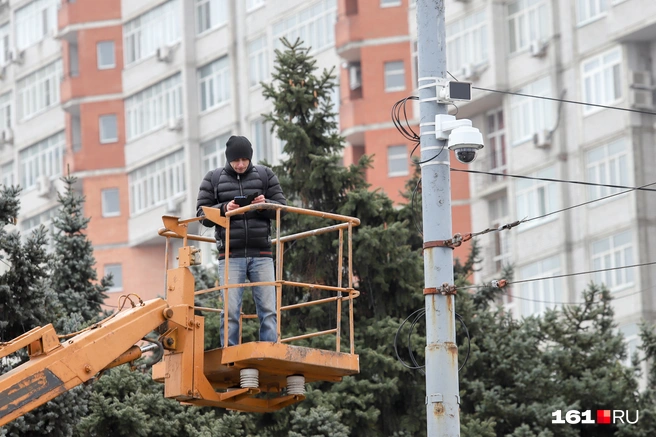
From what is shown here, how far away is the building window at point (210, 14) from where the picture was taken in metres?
66.2

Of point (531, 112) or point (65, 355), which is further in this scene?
point (531, 112)

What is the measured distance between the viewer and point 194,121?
66938 millimetres

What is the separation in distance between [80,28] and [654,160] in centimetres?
3220

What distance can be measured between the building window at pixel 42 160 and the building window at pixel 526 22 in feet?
87.8

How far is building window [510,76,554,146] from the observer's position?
175 ft

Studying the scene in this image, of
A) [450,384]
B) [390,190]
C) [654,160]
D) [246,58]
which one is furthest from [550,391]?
[246,58]

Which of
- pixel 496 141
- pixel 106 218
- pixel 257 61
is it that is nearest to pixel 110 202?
pixel 106 218

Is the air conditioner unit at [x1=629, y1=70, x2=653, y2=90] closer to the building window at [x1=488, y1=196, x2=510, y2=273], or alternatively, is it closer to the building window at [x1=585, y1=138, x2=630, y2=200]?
the building window at [x1=585, y1=138, x2=630, y2=200]

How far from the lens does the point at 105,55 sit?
236ft

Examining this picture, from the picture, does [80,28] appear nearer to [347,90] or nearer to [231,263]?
[347,90]

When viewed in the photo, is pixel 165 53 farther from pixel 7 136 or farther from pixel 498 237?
pixel 498 237

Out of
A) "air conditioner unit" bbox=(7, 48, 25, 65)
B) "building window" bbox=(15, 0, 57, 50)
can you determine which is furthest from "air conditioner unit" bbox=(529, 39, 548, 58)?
"air conditioner unit" bbox=(7, 48, 25, 65)

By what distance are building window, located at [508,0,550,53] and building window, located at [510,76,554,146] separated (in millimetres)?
1616

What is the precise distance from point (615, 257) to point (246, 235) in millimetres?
35428
